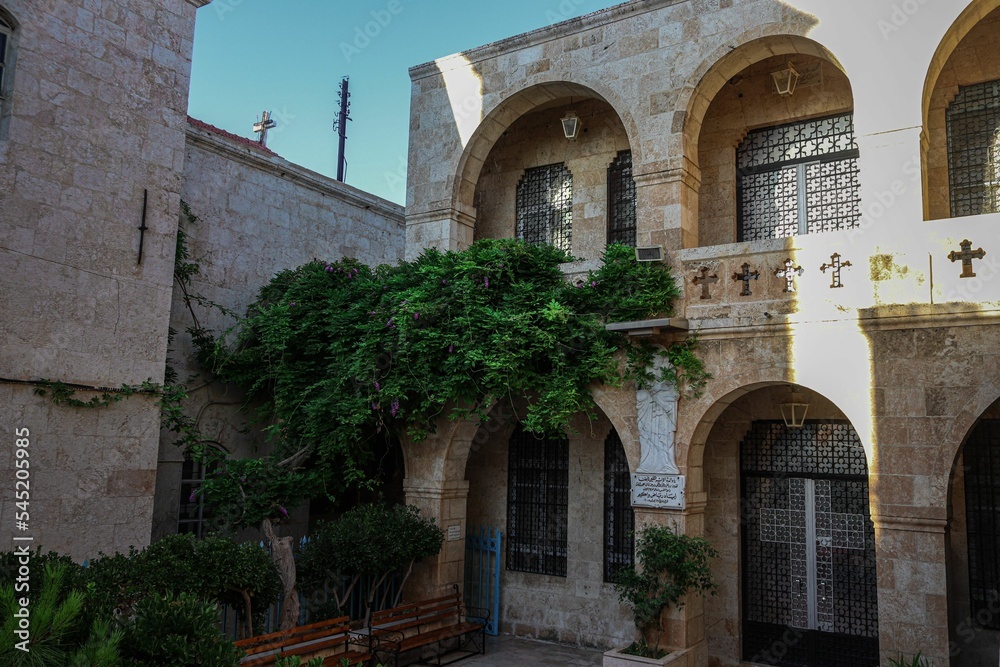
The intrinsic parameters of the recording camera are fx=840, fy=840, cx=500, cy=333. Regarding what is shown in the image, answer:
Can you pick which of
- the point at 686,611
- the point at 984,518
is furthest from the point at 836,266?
the point at 686,611

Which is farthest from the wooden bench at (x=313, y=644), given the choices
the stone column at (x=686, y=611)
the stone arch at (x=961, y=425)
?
the stone arch at (x=961, y=425)

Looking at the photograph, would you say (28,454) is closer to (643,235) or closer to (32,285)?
(32,285)

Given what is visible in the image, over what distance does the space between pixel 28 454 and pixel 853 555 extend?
29.8 ft

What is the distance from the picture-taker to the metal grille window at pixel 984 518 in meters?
8.85

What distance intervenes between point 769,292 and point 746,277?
0.31 metres

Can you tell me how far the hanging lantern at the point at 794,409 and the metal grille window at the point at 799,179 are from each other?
76.6 inches

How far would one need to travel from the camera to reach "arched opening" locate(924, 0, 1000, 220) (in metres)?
9.20

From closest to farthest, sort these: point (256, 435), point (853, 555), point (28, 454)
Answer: point (28, 454) → point (853, 555) → point (256, 435)

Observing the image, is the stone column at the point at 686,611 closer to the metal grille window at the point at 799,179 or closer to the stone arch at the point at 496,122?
the metal grille window at the point at 799,179

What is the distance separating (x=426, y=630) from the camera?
10.2 m

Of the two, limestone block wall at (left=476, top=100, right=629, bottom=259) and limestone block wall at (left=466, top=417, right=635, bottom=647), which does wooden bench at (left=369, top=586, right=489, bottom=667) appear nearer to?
limestone block wall at (left=466, top=417, right=635, bottom=647)

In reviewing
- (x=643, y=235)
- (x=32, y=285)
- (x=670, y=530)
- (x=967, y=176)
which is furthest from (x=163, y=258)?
(x=967, y=176)

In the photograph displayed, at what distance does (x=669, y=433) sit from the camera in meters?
9.10

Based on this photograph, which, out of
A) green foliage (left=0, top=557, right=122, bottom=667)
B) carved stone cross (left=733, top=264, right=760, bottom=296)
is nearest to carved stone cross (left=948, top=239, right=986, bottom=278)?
carved stone cross (left=733, top=264, right=760, bottom=296)
